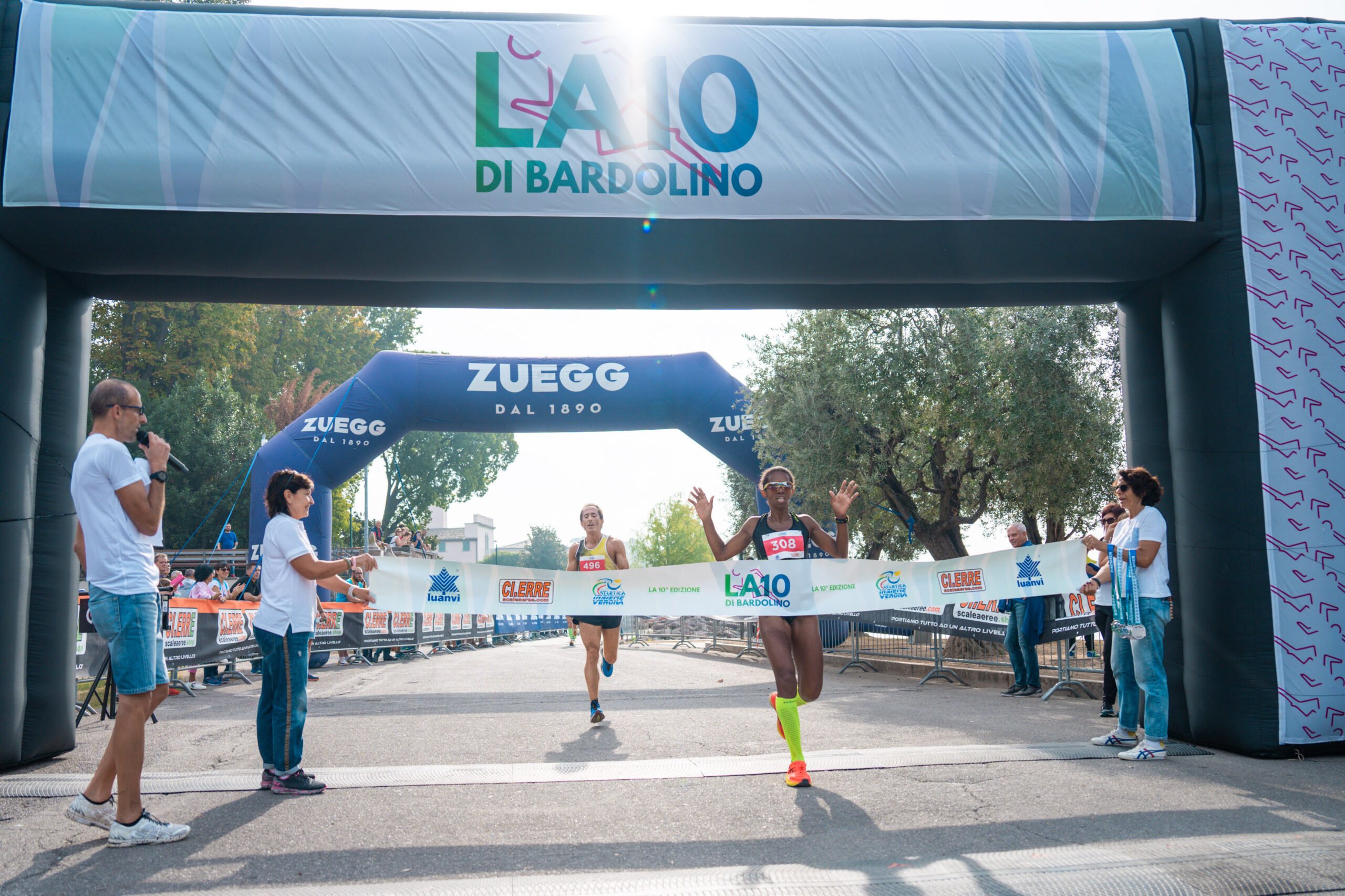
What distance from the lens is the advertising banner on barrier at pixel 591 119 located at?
578 cm

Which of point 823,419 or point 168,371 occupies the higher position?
point 168,371

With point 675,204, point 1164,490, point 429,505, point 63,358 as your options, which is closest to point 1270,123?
point 1164,490

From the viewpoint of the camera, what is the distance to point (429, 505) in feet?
185

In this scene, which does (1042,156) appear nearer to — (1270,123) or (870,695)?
(1270,123)

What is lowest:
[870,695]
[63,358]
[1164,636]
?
[870,695]

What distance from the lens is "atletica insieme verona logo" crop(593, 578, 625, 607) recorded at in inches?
297

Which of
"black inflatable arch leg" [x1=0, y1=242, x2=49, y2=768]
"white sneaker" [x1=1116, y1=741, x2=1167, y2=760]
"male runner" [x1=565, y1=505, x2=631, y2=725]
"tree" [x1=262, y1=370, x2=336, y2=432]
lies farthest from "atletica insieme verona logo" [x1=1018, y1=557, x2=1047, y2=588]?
"tree" [x1=262, y1=370, x2=336, y2=432]

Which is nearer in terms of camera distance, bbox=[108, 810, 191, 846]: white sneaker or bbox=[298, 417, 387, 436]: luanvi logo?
bbox=[108, 810, 191, 846]: white sneaker

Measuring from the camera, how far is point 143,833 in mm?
4211

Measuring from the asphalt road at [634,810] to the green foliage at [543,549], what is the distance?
111 metres

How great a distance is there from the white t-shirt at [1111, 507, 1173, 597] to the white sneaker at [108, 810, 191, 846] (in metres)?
6.02

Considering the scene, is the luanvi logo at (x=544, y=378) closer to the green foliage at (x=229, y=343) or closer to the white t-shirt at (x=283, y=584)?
the white t-shirt at (x=283, y=584)

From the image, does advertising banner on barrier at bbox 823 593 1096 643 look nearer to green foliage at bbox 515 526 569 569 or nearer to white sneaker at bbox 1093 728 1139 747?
white sneaker at bbox 1093 728 1139 747

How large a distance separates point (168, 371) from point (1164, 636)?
3760 cm
